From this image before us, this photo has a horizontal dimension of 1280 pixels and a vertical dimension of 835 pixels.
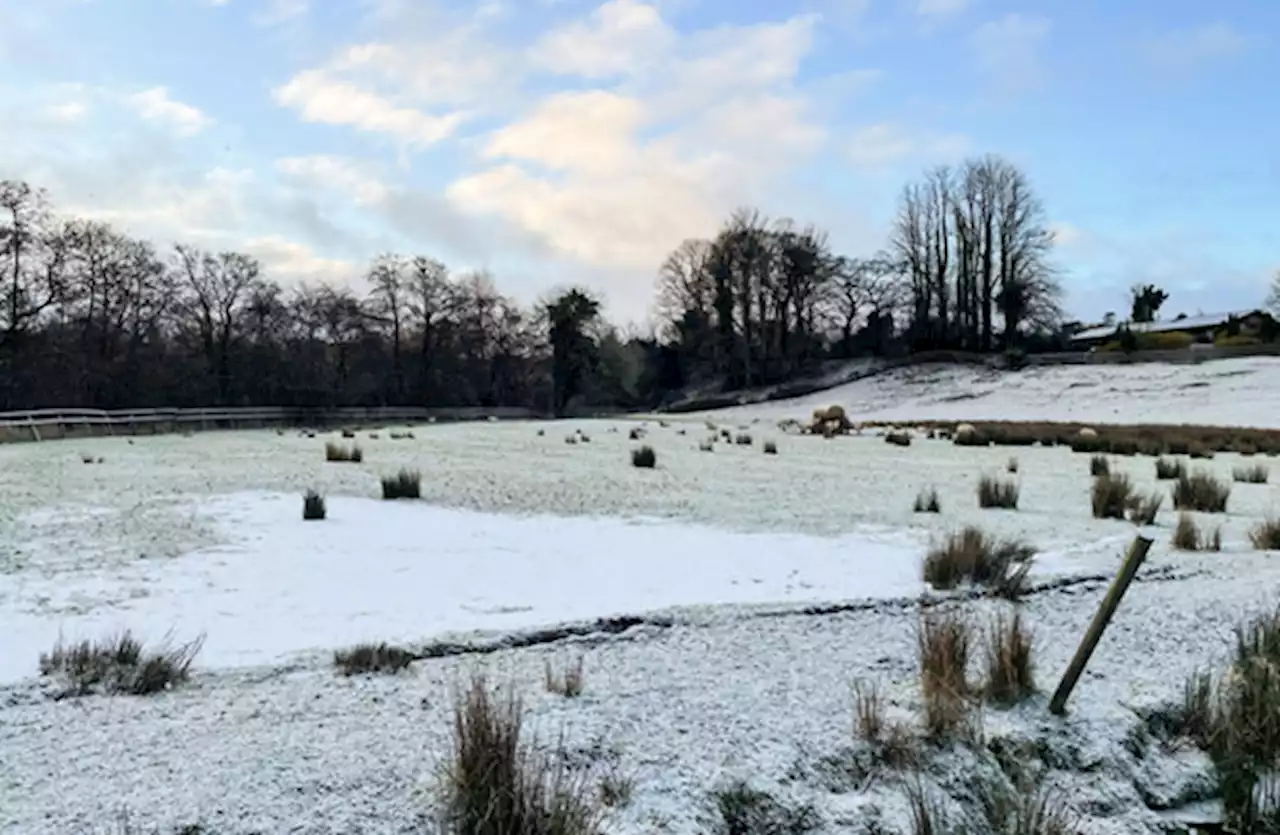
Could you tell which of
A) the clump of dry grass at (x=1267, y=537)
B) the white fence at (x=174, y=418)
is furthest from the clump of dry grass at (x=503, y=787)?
the white fence at (x=174, y=418)

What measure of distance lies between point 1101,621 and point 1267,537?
552 centimetres

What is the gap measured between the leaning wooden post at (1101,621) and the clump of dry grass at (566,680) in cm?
227

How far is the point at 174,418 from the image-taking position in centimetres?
3306

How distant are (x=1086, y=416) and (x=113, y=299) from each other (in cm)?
4488

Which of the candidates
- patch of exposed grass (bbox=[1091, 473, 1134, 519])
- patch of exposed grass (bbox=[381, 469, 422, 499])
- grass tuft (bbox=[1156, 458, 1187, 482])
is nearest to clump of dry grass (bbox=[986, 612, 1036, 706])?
patch of exposed grass (bbox=[1091, 473, 1134, 519])

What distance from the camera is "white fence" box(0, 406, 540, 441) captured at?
1027 inches

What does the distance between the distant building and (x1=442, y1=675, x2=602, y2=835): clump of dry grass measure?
67.7m

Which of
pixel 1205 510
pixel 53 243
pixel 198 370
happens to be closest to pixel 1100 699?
pixel 1205 510

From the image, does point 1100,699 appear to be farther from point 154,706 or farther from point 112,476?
point 112,476

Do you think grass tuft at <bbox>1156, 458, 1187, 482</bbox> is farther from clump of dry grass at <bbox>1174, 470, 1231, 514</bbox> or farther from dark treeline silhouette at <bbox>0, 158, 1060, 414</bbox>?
dark treeline silhouette at <bbox>0, 158, 1060, 414</bbox>

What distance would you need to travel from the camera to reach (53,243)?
3744 cm

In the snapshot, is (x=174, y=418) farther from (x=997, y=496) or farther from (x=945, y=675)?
(x=945, y=675)

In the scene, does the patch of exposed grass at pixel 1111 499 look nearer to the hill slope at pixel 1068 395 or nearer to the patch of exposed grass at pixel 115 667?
the patch of exposed grass at pixel 115 667

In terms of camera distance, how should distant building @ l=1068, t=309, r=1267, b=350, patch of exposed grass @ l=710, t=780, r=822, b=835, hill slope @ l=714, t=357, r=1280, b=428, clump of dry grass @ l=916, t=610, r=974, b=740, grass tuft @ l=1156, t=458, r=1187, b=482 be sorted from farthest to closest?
distant building @ l=1068, t=309, r=1267, b=350
hill slope @ l=714, t=357, r=1280, b=428
grass tuft @ l=1156, t=458, r=1187, b=482
clump of dry grass @ l=916, t=610, r=974, b=740
patch of exposed grass @ l=710, t=780, r=822, b=835
